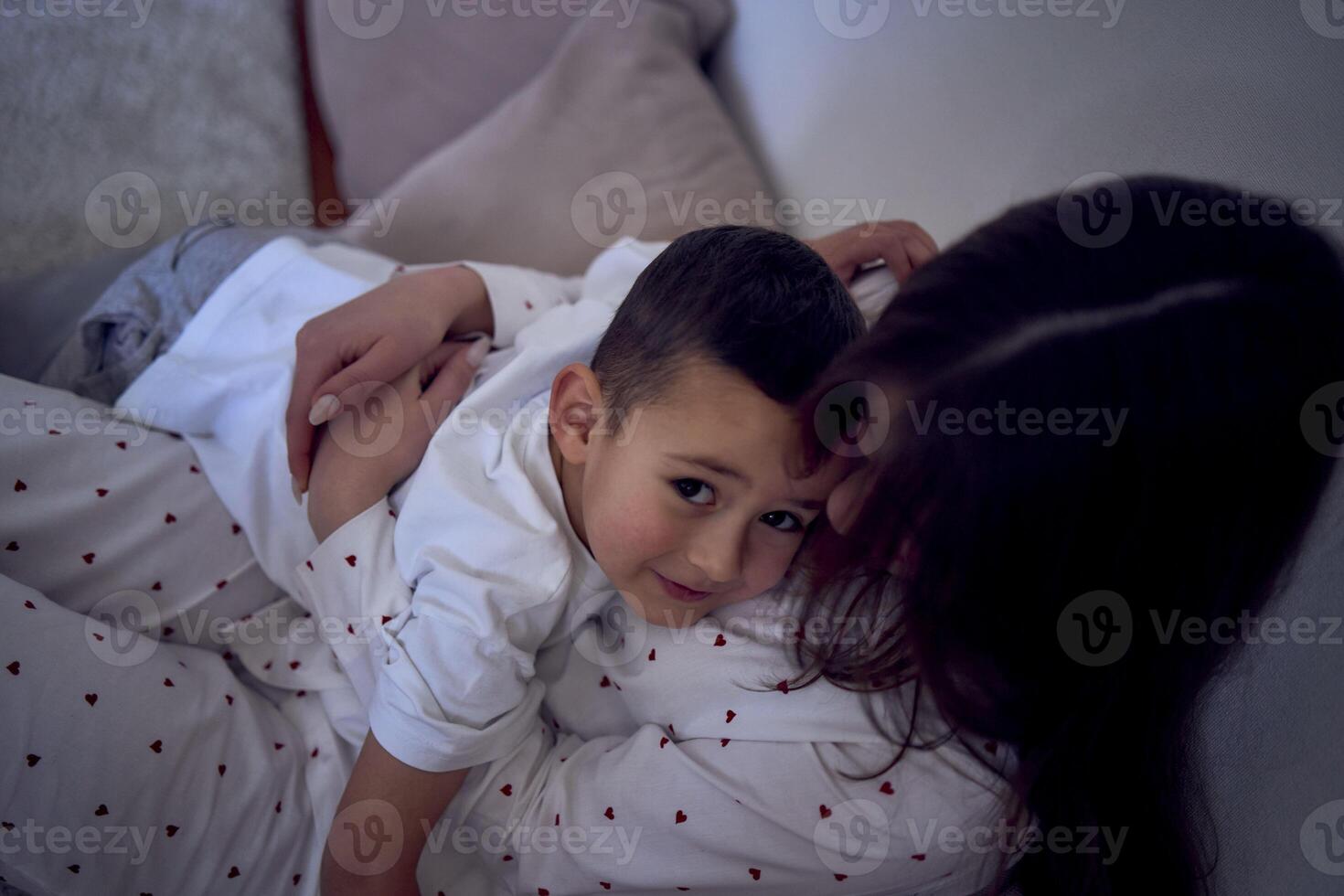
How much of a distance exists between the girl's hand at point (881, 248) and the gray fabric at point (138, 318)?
702 millimetres

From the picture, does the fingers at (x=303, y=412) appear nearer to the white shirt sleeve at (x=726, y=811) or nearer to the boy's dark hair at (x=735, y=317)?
the white shirt sleeve at (x=726, y=811)

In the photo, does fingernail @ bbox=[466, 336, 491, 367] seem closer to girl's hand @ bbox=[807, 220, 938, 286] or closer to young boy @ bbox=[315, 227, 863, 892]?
young boy @ bbox=[315, 227, 863, 892]

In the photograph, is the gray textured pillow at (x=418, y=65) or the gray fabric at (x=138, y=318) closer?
the gray fabric at (x=138, y=318)

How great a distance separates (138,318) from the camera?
3.35 feet

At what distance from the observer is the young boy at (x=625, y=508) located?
25.8 inches

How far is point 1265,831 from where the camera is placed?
58 cm

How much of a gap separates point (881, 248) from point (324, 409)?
593 millimetres

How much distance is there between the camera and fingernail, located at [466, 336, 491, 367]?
3.10ft

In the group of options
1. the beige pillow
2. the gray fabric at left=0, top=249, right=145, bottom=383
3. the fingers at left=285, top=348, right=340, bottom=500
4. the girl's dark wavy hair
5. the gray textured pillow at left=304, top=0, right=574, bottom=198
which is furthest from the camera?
the gray textured pillow at left=304, top=0, right=574, bottom=198

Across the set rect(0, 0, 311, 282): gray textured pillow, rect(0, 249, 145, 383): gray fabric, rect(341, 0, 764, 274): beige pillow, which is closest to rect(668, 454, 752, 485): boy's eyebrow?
rect(341, 0, 764, 274): beige pillow

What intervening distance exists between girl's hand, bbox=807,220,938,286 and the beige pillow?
0.29 meters

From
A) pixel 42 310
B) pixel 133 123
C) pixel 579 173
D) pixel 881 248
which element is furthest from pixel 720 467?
pixel 133 123

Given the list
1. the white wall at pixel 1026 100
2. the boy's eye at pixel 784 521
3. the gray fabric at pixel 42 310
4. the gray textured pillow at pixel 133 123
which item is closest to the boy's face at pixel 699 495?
the boy's eye at pixel 784 521

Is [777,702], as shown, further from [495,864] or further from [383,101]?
[383,101]
